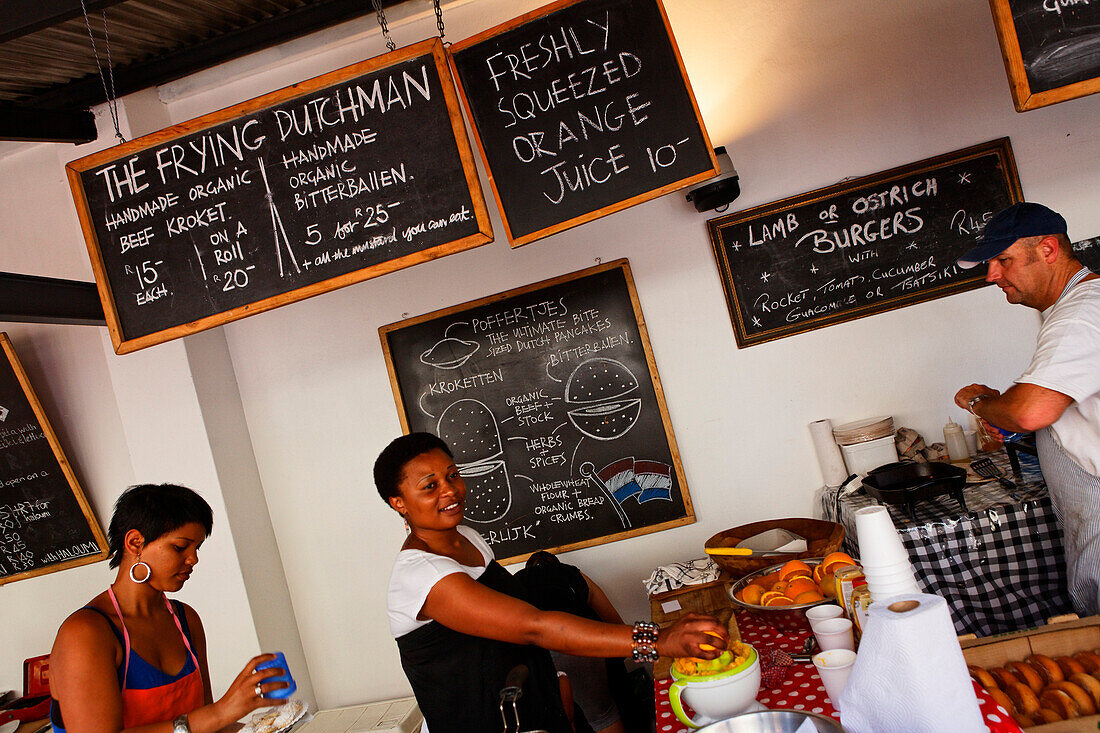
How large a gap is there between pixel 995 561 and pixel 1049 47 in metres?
1.71

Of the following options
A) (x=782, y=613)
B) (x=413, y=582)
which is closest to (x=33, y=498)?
(x=413, y=582)

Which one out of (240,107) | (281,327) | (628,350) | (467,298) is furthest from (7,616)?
(628,350)

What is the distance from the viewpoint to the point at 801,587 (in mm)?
2412

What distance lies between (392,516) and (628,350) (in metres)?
1.45

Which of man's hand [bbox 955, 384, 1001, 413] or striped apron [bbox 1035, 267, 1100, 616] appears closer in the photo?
striped apron [bbox 1035, 267, 1100, 616]

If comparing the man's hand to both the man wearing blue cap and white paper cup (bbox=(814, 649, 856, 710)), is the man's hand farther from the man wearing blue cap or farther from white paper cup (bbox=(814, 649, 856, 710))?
white paper cup (bbox=(814, 649, 856, 710))

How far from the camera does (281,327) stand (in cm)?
411

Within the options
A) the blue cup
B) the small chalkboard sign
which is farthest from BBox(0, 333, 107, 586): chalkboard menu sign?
the small chalkboard sign

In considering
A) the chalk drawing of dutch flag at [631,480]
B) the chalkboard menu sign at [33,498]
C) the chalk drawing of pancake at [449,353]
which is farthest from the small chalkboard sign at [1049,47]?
the chalkboard menu sign at [33,498]

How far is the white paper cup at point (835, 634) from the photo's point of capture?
6.19ft

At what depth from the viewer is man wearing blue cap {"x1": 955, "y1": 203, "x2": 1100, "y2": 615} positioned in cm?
221

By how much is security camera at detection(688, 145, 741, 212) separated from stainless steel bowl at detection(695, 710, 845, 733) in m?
2.40

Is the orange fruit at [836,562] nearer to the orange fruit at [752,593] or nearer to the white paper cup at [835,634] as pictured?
the orange fruit at [752,593]

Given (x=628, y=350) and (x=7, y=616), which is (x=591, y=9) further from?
(x=7, y=616)
